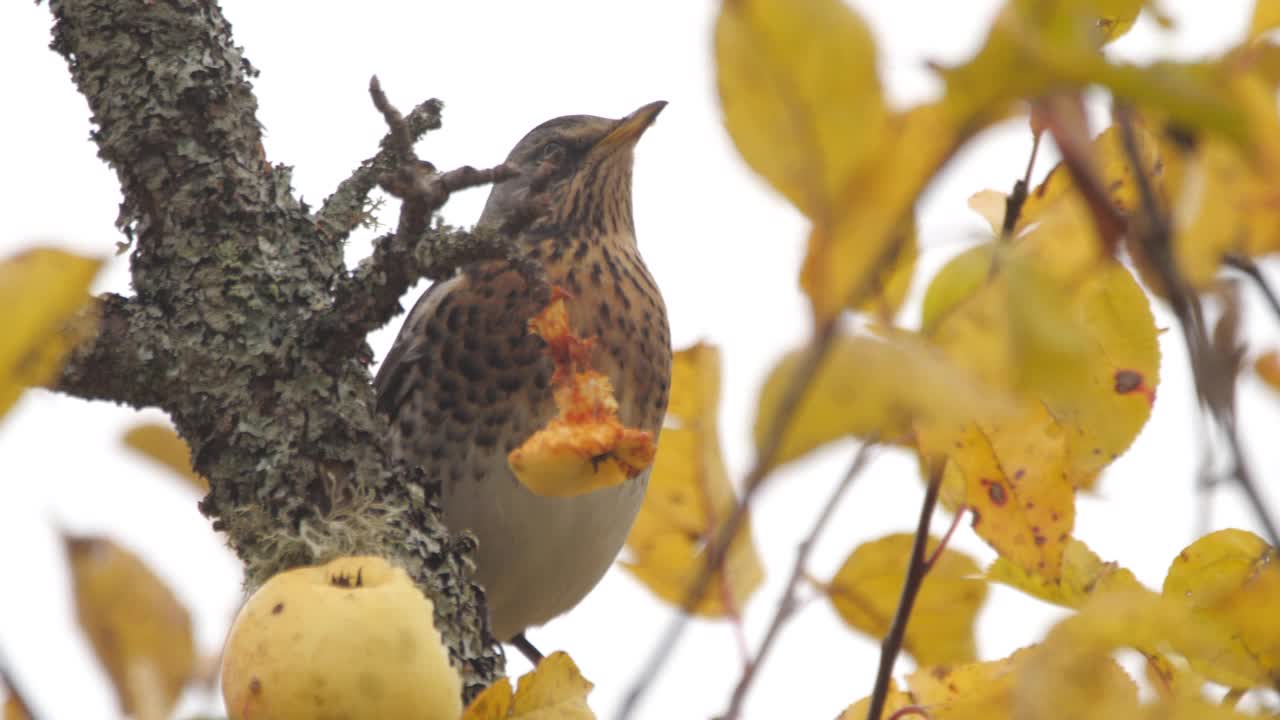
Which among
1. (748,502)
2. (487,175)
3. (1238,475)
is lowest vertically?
(748,502)

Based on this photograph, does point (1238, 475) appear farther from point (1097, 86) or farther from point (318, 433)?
point (318, 433)

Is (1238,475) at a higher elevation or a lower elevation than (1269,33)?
lower

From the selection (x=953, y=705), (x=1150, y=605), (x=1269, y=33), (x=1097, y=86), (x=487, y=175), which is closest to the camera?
(x=1097, y=86)

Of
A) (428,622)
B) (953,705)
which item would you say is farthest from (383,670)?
(953,705)

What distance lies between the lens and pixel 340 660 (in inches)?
38.8

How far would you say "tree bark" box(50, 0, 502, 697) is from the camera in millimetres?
1512

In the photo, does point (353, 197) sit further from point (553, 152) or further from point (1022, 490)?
point (553, 152)

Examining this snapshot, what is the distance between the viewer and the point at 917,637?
1229 millimetres

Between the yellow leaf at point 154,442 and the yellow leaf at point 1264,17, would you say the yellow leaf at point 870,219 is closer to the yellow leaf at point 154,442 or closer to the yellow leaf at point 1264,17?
the yellow leaf at point 1264,17

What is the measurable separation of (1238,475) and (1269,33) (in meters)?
0.25

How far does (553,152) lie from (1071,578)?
2.01 m

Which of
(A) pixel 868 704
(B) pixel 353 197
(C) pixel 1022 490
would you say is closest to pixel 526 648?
(B) pixel 353 197

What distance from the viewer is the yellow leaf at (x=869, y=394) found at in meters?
0.50

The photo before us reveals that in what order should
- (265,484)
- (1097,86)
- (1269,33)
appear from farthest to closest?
(265,484) → (1269,33) → (1097,86)
